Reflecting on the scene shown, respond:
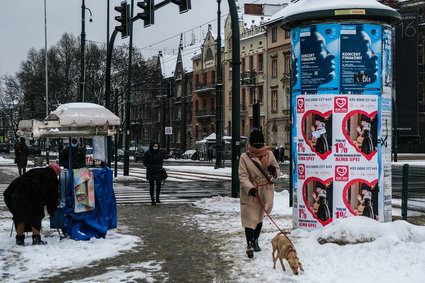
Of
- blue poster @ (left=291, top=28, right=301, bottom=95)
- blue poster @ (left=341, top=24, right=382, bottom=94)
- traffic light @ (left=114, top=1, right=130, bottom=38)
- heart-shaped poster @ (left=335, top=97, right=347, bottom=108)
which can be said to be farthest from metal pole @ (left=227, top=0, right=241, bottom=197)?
heart-shaped poster @ (left=335, top=97, right=347, bottom=108)

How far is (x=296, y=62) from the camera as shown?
944 centimetres

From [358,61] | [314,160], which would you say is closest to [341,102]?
[358,61]

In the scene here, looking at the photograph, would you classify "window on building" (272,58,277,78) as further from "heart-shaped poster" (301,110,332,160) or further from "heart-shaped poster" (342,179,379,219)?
"heart-shaped poster" (342,179,379,219)

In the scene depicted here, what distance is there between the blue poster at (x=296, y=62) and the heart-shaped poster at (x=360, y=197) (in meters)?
1.71

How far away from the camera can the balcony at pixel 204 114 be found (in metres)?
73.6

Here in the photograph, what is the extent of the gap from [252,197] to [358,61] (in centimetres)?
275

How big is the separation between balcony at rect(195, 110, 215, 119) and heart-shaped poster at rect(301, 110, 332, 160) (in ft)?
209

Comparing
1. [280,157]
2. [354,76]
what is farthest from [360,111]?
[280,157]

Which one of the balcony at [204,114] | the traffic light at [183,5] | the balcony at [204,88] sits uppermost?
the balcony at [204,88]

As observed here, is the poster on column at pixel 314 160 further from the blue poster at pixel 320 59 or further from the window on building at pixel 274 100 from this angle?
the window on building at pixel 274 100

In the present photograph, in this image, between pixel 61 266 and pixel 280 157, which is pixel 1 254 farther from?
pixel 280 157

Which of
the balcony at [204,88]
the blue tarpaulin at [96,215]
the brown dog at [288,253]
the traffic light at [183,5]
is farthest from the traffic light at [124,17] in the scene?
the balcony at [204,88]

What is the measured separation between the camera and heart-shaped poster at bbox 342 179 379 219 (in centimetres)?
895

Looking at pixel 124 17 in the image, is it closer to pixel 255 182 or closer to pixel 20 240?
pixel 20 240
